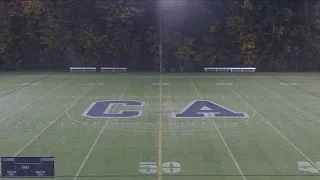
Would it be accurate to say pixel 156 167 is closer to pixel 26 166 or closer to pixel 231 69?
pixel 26 166

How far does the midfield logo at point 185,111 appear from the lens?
15.9 m

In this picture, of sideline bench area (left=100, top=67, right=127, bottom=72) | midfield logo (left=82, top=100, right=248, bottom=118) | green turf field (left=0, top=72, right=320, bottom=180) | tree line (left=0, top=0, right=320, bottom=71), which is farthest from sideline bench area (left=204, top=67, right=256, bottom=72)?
midfield logo (left=82, top=100, right=248, bottom=118)

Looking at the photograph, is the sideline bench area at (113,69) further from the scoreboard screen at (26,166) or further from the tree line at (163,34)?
the scoreboard screen at (26,166)

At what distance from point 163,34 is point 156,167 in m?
20.7

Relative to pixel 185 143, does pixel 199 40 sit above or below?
above

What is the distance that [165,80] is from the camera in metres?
25.7

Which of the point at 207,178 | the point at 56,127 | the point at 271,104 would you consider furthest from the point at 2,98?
the point at 207,178

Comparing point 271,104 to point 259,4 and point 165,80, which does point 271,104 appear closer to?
point 165,80

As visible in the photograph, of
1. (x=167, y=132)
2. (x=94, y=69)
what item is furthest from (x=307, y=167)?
(x=94, y=69)

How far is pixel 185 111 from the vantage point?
16656mm

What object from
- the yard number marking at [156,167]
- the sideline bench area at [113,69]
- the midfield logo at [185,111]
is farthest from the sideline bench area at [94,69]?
the yard number marking at [156,167]

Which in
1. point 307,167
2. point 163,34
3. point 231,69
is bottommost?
point 307,167

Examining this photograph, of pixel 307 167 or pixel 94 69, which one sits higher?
pixel 94 69

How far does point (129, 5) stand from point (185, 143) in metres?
19.3
